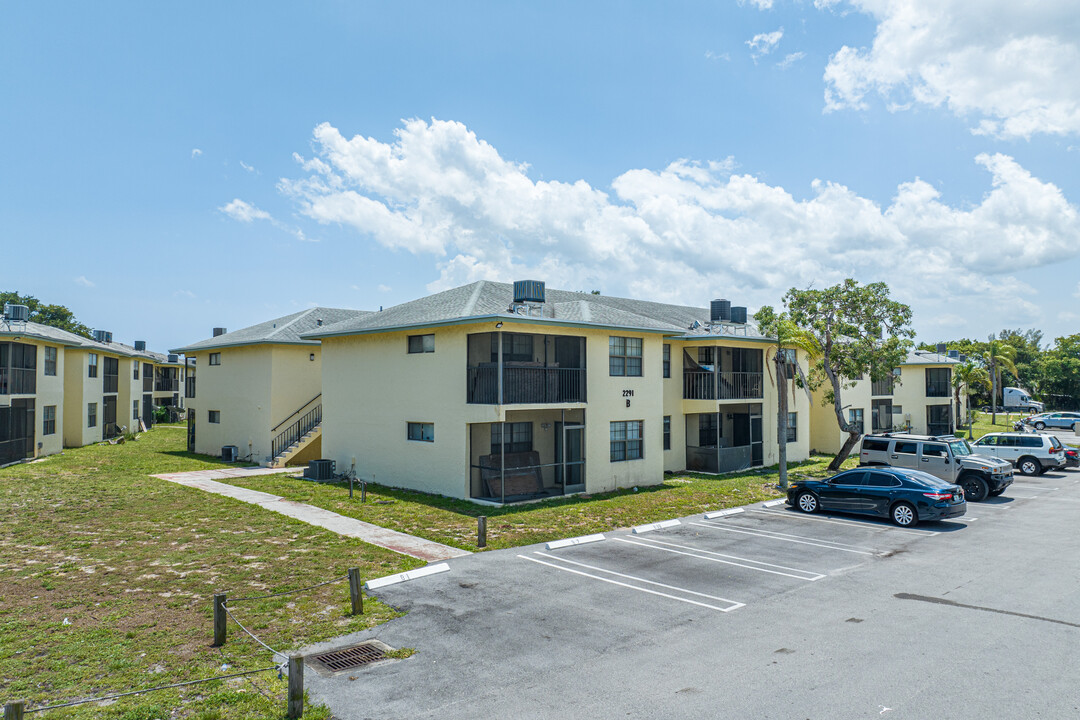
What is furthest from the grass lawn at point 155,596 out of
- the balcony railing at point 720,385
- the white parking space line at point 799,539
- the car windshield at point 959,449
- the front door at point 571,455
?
the car windshield at point 959,449

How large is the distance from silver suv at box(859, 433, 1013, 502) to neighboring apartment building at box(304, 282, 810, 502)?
5.58m

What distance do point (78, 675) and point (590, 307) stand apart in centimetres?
1879

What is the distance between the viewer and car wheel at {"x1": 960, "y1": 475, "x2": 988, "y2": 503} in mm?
23297

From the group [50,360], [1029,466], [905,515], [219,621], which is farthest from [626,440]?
[50,360]

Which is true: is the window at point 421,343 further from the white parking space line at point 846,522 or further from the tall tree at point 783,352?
the tall tree at point 783,352

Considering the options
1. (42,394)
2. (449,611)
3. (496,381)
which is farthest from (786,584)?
(42,394)

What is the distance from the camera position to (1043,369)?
73438mm

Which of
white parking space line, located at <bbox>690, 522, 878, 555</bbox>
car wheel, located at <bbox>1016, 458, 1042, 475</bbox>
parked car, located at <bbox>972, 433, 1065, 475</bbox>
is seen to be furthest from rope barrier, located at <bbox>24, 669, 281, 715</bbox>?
car wheel, located at <bbox>1016, 458, 1042, 475</bbox>

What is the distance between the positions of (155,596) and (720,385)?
22.2 metres

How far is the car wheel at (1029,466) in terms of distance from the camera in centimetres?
2998

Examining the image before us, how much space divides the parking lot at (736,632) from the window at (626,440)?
7.66 metres

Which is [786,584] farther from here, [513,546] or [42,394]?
[42,394]

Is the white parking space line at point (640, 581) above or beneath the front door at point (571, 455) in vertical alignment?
beneath

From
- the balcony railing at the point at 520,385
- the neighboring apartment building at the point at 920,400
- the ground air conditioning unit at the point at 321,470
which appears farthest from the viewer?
the neighboring apartment building at the point at 920,400
